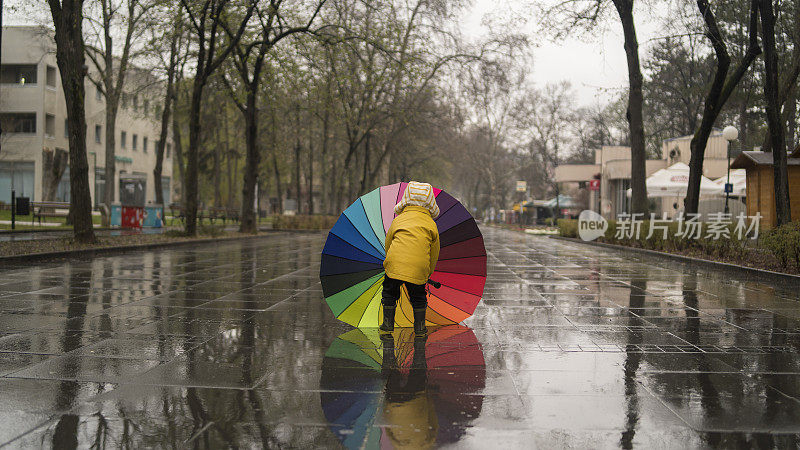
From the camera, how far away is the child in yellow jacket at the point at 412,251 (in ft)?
21.0

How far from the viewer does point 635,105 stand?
23875mm

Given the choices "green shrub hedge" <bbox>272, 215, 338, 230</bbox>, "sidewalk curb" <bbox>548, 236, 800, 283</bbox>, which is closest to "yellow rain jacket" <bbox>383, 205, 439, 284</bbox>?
"sidewalk curb" <bbox>548, 236, 800, 283</bbox>

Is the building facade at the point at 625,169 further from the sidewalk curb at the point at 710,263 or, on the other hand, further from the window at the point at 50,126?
the window at the point at 50,126

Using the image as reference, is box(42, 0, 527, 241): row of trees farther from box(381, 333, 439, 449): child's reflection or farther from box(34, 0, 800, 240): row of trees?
box(381, 333, 439, 449): child's reflection

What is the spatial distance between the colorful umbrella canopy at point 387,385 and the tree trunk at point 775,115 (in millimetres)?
13169

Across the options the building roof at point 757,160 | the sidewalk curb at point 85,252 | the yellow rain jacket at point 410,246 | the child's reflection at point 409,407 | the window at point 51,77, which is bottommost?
the child's reflection at point 409,407

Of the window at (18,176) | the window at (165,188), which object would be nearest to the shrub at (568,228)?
the window at (18,176)

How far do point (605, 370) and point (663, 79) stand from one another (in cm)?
4444

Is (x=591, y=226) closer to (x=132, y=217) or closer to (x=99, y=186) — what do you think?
(x=132, y=217)

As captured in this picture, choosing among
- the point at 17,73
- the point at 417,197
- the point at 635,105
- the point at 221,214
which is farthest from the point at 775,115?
the point at 17,73

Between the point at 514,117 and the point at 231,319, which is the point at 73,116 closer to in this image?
the point at 231,319

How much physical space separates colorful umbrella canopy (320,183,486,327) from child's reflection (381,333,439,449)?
113 centimetres

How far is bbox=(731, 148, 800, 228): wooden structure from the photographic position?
21.0 metres

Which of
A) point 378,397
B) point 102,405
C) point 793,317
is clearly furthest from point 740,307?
point 102,405
